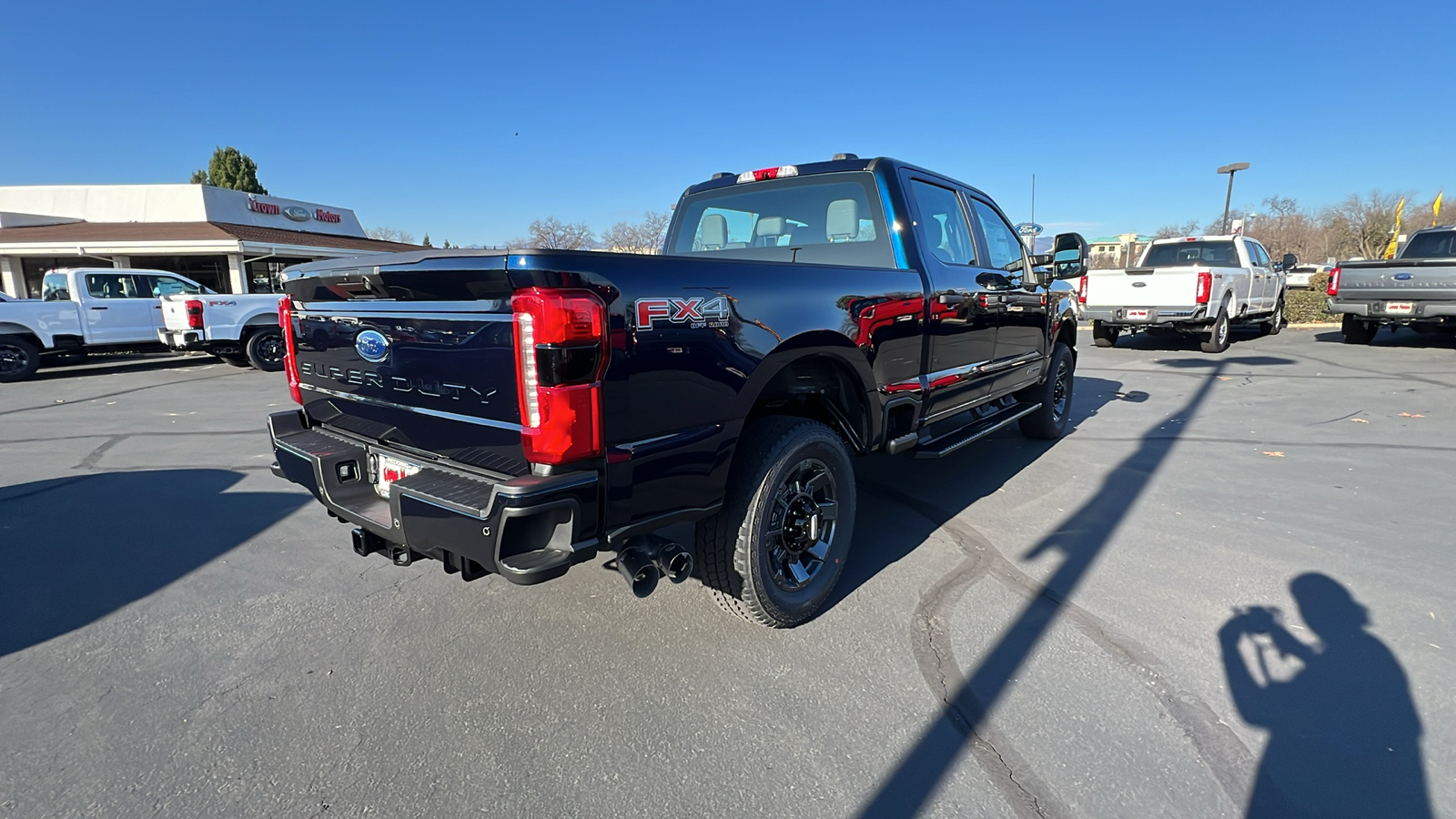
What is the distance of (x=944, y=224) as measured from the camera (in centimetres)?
460

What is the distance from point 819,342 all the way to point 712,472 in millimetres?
849

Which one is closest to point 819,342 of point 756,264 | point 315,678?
point 756,264

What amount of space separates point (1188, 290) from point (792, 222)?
992cm

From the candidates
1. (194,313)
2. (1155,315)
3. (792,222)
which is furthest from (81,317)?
(1155,315)

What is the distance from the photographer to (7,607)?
3301 mm

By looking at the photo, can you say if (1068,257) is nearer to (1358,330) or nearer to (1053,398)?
(1053,398)

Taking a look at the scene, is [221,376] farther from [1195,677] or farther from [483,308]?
[1195,677]

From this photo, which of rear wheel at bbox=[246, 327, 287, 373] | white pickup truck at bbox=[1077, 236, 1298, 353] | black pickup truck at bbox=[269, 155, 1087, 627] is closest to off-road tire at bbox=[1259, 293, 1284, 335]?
white pickup truck at bbox=[1077, 236, 1298, 353]

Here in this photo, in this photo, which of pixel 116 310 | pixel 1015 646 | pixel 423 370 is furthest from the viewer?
pixel 116 310

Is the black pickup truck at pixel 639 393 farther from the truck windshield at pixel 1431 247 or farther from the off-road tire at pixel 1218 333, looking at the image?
the truck windshield at pixel 1431 247

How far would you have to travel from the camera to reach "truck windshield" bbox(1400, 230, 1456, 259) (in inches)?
Answer: 452

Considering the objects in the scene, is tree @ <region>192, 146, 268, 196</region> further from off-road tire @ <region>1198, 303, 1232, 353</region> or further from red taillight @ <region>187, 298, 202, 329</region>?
off-road tire @ <region>1198, 303, 1232, 353</region>

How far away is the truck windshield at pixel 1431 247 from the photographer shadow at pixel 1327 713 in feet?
41.1

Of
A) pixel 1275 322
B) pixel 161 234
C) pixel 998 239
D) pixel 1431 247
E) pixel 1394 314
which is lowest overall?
pixel 1275 322
